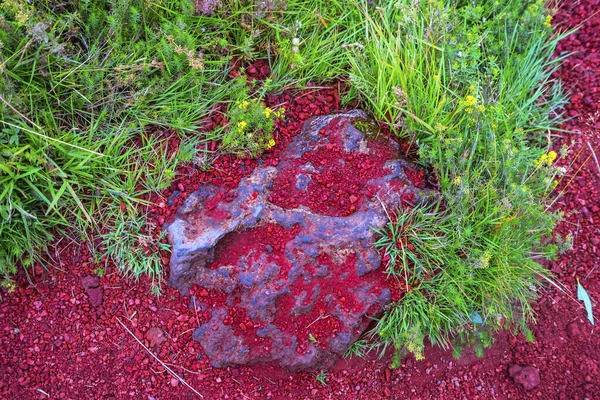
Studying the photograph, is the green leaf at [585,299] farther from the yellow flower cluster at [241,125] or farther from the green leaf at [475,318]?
the yellow flower cluster at [241,125]

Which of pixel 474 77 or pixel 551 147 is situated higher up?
pixel 474 77

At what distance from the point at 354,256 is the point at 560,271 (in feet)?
4.39

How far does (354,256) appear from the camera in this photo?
2.85 m

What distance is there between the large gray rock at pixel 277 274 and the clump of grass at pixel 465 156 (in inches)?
5.9

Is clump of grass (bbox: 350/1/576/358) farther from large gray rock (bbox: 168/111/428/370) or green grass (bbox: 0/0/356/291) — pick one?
green grass (bbox: 0/0/356/291)

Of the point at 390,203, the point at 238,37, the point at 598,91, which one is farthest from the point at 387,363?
the point at 598,91

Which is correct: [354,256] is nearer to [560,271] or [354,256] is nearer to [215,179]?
[215,179]

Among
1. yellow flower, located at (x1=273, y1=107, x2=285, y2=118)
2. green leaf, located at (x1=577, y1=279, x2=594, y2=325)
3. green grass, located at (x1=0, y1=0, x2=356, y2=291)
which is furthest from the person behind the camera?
green leaf, located at (x1=577, y1=279, x2=594, y2=325)

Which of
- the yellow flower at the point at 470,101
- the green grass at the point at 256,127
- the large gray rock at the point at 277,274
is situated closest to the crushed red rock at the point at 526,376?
the green grass at the point at 256,127

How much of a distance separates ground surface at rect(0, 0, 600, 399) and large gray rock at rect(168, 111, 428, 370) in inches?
4.9

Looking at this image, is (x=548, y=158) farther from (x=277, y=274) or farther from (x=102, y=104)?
(x=102, y=104)

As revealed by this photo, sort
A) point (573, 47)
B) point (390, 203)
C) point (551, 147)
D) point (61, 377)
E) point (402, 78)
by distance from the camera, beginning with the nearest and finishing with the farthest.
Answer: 1. point (61, 377)
2. point (390, 203)
3. point (402, 78)
4. point (551, 147)
5. point (573, 47)

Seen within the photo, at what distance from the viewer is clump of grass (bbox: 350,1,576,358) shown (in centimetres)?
283

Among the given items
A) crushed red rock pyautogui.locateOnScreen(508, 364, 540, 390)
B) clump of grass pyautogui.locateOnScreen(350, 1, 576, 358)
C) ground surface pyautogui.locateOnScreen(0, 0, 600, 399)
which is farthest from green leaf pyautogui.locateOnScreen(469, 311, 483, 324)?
crushed red rock pyautogui.locateOnScreen(508, 364, 540, 390)
